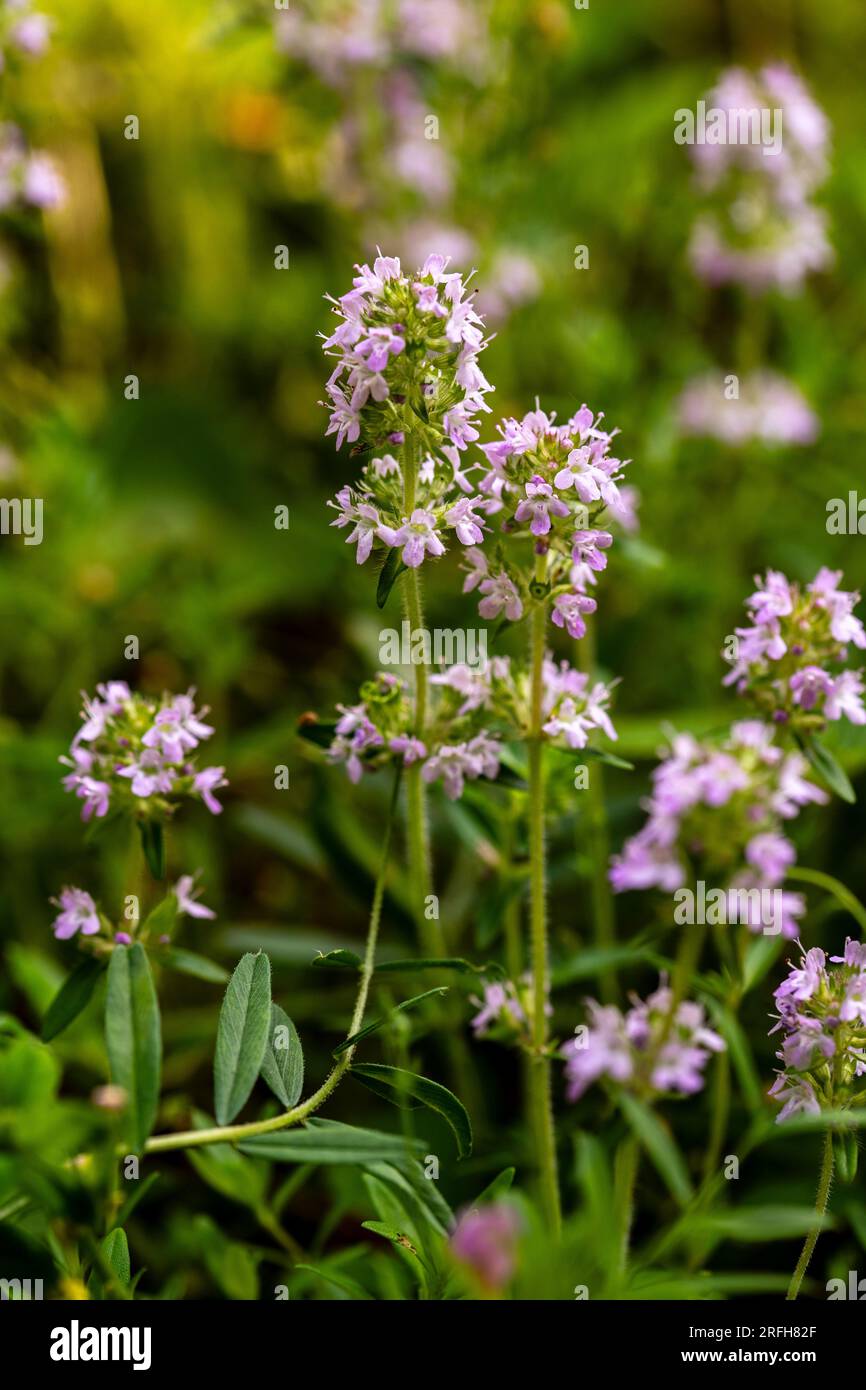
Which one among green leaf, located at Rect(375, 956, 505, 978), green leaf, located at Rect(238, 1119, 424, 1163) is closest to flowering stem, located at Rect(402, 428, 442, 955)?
green leaf, located at Rect(375, 956, 505, 978)

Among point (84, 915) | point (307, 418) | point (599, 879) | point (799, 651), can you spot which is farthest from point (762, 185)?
point (84, 915)

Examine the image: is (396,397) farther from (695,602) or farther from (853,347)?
(853,347)

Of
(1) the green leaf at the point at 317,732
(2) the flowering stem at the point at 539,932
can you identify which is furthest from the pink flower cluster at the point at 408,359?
(1) the green leaf at the point at 317,732

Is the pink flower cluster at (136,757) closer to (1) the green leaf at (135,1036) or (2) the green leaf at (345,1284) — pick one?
(1) the green leaf at (135,1036)

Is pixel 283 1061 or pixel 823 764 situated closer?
pixel 283 1061

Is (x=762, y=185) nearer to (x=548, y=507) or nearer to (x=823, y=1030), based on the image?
(x=548, y=507)

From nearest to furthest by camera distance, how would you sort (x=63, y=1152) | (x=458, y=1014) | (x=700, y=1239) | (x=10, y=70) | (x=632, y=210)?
1. (x=700, y=1239)
2. (x=63, y=1152)
3. (x=458, y=1014)
4. (x=10, y=70)
5. (x=632, y=210)
